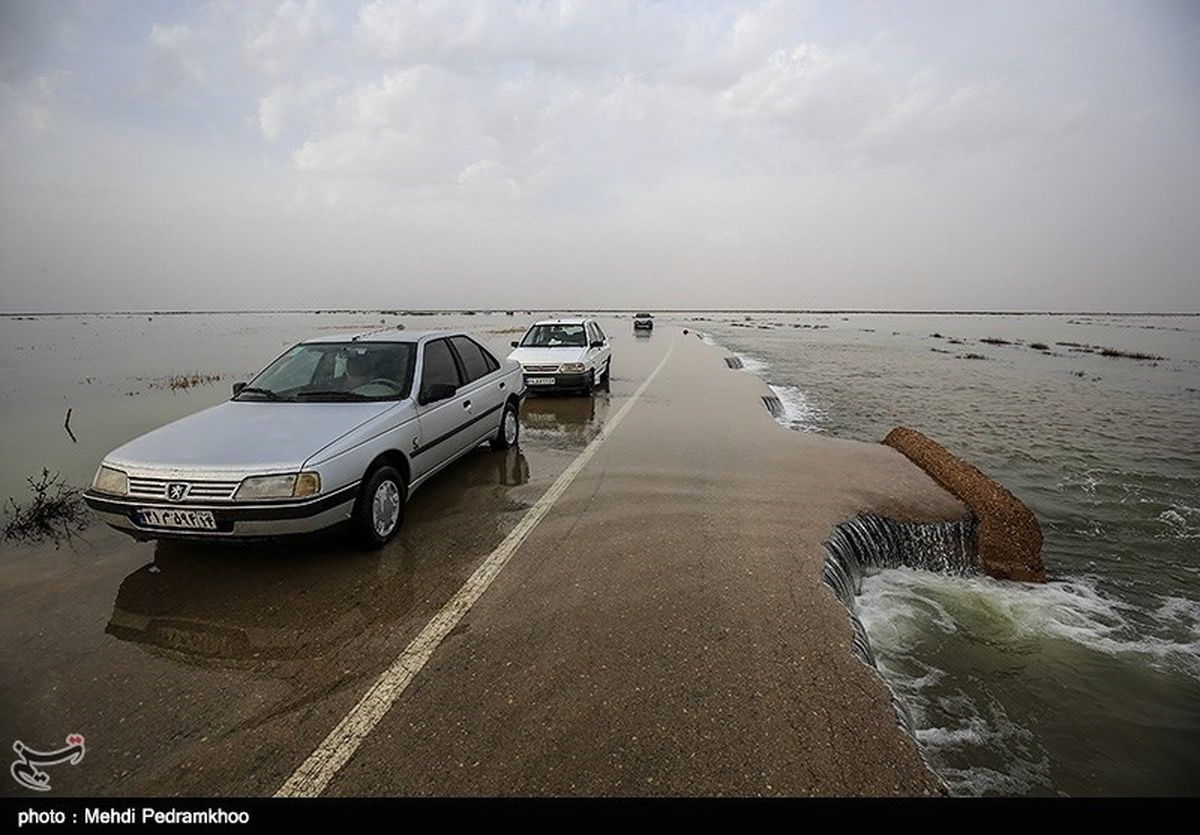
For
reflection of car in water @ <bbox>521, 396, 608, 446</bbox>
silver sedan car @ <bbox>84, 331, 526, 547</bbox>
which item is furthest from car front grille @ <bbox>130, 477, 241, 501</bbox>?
reflection of car in water @ <bbox>521, 396, 608, 446</bbox>

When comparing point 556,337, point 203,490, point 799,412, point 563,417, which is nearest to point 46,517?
point 203,490

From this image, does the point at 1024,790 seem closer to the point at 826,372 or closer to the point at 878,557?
the point at 878,557

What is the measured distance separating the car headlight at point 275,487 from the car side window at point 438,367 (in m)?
1.71

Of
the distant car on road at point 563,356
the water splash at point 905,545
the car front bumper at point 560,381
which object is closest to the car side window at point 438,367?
the water splash at point 905,545

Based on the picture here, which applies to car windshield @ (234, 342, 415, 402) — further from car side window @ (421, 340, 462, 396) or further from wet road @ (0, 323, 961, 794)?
wet road @ (0, 323, 961, 794)

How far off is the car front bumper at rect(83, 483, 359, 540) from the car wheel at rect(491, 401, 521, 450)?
3.76 meters

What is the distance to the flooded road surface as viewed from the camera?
252 centimetres

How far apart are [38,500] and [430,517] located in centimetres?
415

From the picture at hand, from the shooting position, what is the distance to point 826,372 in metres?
24.0

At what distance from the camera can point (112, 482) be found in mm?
3900

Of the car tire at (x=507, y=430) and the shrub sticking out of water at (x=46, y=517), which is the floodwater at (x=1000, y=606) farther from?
the shrub sticking out of water at (x=46, y=517)

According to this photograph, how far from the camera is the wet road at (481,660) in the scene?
7.93 feet

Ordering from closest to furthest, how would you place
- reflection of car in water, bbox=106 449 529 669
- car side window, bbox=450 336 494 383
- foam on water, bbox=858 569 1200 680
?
reflection of car in water, bbox=106 449 529 669, foam on water, bbox=858 569 1200 680, car side window, bbox=450 336 494 383
